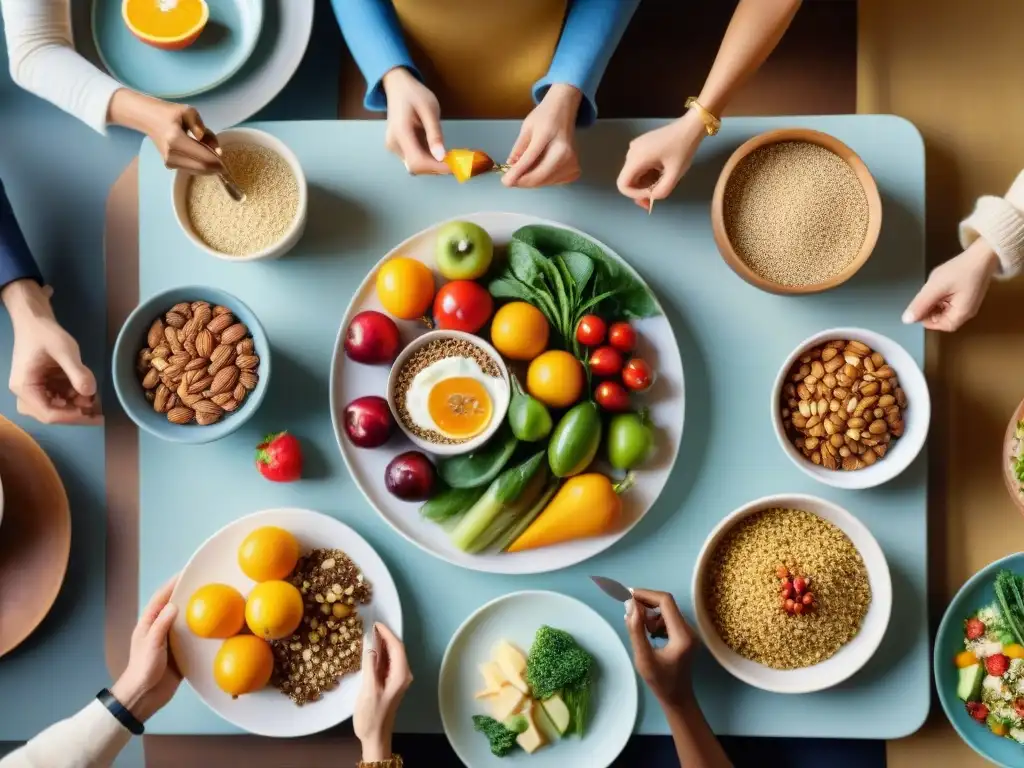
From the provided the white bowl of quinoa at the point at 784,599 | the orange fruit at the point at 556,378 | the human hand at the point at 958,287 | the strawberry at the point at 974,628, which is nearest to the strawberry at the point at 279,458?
the orange fruit at the point at 556,378

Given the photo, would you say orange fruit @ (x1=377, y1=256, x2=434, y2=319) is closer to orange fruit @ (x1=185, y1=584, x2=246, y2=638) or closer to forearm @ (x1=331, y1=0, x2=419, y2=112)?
forearm @ (x1=331, y1=0, x2=419, y2=112)

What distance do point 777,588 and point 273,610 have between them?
0.78 meters

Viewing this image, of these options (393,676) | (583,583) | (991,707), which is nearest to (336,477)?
(393,676)

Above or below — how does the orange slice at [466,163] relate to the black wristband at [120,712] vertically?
above

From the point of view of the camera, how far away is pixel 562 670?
1304mm

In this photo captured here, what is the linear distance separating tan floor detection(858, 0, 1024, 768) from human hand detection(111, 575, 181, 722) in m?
1.23

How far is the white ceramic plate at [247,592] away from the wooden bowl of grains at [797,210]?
29.8 inches

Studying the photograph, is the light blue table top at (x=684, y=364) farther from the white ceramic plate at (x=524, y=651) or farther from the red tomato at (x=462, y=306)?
the red tomato at (x=462, y=306)

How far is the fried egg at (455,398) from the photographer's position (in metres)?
1.29

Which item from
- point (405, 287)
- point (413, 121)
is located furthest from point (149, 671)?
point (413, 121)

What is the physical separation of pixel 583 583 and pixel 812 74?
1053 millimetres

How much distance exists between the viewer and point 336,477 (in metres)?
1.38

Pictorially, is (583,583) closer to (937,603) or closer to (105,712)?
(937,603)

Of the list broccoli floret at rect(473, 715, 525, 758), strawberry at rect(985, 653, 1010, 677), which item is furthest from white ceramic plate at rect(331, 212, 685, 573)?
strawberry at rect(985, 653, 1010, 677)
